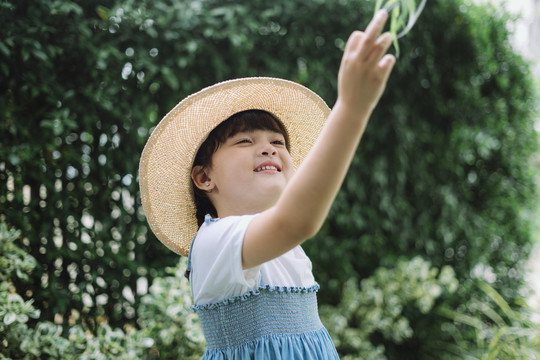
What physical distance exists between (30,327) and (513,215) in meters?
3.65

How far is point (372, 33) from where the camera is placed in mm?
864

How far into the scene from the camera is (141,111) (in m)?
2.61

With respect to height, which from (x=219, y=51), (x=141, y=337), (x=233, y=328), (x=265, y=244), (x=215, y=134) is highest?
(x=219, y=51)

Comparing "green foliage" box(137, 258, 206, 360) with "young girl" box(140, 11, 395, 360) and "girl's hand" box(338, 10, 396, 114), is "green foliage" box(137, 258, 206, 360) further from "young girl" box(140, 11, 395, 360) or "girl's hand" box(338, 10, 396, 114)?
"girl's hand" box(338, 10, 396, 114)

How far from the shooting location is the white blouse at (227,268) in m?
1.14

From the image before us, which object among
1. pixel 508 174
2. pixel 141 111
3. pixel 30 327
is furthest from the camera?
pixel 508 174

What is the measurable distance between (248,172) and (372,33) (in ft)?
1.92

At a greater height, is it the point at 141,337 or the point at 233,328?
the point at 233,328

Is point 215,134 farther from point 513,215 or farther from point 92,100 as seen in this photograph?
point 513,215

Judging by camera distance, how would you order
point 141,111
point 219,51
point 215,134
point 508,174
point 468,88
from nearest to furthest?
point 215,134, point 141,111, point 219,51, point 468,88, point 508,174

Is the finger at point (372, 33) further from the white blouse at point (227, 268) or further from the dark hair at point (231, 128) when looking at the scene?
the dark hair at point (231, 128)

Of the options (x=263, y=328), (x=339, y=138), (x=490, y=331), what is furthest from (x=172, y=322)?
(x=490, y=331)

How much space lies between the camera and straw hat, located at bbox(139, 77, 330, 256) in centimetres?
147

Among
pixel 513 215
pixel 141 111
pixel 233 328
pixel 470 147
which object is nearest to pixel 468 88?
pixel 470 147
